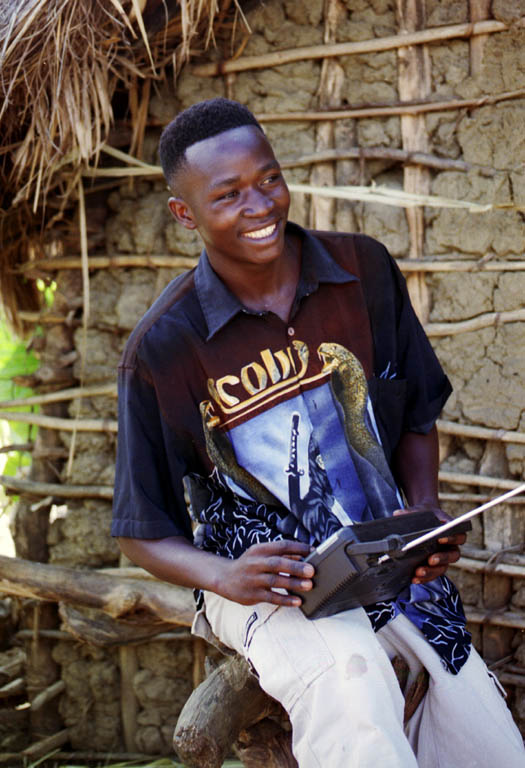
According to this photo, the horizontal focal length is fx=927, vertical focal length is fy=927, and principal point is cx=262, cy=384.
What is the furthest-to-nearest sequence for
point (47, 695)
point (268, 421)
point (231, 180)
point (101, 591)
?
point (47, 695)
point (101, 591)
point (268, 421)
point (231, 180)

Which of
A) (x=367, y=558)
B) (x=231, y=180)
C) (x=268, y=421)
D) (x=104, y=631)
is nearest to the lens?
(x=367, y=558)

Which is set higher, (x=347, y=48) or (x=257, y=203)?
(x=347, y=48)

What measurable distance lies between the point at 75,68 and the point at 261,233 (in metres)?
1.61

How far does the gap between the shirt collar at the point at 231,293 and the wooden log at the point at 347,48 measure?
4.51ft

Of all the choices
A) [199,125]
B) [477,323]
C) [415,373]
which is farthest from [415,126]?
[199,125]

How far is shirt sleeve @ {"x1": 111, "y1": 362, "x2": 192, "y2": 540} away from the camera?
208 centimetres

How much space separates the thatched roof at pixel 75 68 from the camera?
10.4 feet

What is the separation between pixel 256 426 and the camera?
7.04 ft

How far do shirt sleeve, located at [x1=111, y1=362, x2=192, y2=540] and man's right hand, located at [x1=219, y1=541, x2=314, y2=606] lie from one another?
294mm

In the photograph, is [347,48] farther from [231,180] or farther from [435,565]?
[435,565]

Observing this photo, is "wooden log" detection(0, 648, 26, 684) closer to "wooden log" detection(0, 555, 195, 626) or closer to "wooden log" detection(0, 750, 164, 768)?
"wooden log" detection(0, 750, 164, 768)

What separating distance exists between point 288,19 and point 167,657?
2543 millimetres

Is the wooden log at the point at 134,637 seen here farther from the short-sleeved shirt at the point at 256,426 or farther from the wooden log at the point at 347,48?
the wooden log at the point at 347,48

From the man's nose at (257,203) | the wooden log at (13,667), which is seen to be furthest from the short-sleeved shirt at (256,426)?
the wooden log at (13,667)
